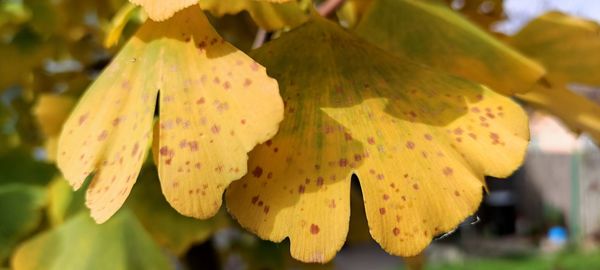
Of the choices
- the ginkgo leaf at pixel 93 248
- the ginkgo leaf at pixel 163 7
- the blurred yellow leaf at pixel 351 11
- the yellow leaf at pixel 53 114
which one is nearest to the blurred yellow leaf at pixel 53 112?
the yellow leaf at pixel 53 114

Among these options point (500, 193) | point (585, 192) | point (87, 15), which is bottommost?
point (500, 193)

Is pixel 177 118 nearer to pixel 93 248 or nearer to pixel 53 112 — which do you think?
pixel 93 248

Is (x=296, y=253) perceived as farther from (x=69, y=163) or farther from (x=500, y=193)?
(x=500, y=193)

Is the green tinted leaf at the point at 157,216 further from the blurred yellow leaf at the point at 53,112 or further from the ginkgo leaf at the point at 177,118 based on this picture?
the ginkgo leaf at the point at 177,118

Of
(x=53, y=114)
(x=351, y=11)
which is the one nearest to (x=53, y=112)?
(x=53, y=114)

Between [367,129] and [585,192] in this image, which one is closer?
[367,129]

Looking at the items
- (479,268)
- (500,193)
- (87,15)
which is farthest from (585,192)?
(87,15)
